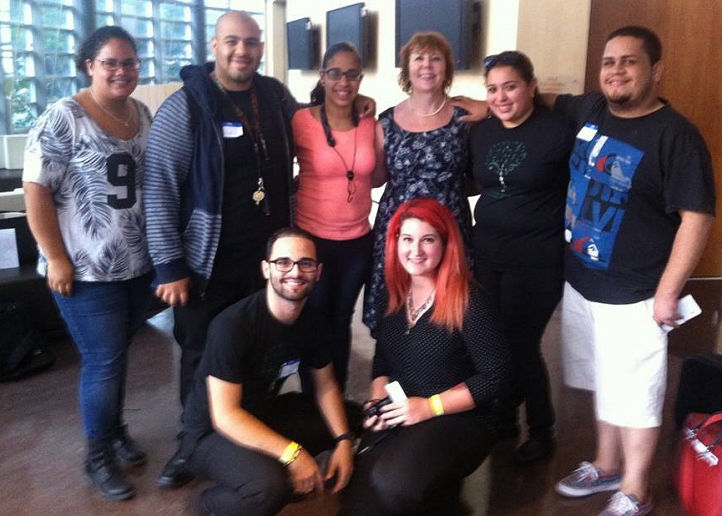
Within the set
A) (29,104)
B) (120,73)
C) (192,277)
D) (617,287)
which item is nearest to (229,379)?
(192,277)

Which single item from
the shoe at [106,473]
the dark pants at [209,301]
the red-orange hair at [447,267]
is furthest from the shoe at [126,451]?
the red-orange hair at [447,267]

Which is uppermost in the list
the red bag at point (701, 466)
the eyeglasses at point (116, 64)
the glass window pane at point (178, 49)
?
the glass window pane at point (178, 49)

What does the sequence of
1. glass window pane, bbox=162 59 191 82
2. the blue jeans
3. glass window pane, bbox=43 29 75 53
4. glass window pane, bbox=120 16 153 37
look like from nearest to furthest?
1. the blue jeans
2. glass window pane, bbox=43 29 75 53
3. glass window pane, bbox=120 16 153 37
4. glass window pane, bbox=162 59 191 82

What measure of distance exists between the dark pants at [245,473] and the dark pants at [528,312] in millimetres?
740

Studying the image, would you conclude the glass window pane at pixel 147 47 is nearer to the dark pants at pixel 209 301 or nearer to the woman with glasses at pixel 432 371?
the dark pants at pixel 209 301

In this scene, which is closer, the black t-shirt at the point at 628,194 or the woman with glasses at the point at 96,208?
the black t-shirt at the point at 628,194

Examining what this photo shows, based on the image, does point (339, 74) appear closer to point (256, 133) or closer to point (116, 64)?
point (256, 133)

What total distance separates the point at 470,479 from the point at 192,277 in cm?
114

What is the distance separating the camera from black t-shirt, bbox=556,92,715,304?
1796mm

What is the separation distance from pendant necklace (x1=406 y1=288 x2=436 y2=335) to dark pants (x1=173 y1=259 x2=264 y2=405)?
53cm

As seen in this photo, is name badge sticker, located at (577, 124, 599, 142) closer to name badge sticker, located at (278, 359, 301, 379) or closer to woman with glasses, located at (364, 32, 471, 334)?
woman with glasses, located at (364, 32, 471, 334)

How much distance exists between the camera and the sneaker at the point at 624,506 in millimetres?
2072

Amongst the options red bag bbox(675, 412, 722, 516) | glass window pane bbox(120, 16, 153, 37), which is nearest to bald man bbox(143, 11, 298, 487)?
red bag bbox(675, 412, 722, 516)

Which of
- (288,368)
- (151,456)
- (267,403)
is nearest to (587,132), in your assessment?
(288,368)
